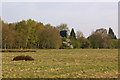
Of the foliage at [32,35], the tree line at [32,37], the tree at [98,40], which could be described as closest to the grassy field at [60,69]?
the tree line at [32,37]

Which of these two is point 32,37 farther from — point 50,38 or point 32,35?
point 50,38

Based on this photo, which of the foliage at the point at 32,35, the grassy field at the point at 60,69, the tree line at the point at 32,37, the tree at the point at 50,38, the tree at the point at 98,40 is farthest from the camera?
the tree at the point at 98,40

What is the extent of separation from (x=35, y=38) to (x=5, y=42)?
13943 millimetres

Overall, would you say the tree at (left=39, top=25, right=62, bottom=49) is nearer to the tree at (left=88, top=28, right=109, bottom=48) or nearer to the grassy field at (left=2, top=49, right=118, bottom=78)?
the tree at (left=88, top=28, right=109, bottom=48)

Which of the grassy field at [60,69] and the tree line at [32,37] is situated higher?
the tree line at [32,37]

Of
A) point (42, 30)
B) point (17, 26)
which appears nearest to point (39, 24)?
point (42, 30)

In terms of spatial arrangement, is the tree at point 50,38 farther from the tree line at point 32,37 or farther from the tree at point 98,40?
the tree at point 98,40

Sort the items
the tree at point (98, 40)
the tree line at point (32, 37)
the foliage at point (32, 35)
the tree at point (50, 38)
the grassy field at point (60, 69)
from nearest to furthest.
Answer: the grassy field at point (60, 69) → the tree line at point (32, 37) → the foliage at point (32, 35) → the tree at point (50, 38) → the tree at point (98, 40)

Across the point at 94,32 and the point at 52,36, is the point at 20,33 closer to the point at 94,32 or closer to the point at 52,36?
the point at 52,36

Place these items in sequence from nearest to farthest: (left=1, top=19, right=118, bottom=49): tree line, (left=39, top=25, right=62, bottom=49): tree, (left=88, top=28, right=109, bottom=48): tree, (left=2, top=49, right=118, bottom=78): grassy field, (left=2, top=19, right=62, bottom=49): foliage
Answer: (left=2, top=49, right=118, bottom=78): grassy field < (left=1, top=19, right=118, bottom=49): tree line < (left=2, top=19, right=62, bottom=49): foliage < (left=39, top=25, right=62, bottom=49): tree < (left=88, top=28, right=109, bottom=48): tree

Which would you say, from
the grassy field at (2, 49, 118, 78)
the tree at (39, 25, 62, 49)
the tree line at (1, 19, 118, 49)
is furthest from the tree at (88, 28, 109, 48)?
the grassy field at (2, 49, 118, 78)

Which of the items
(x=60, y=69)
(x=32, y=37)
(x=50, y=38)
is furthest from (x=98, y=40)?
(x=60, y=69)

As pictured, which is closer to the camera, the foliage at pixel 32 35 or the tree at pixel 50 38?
the foliage at pixel 32 35

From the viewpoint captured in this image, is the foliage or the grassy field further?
the foliage
